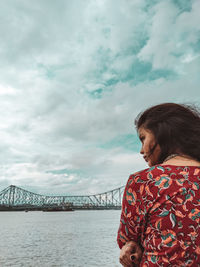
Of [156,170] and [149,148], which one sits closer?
[156,170]

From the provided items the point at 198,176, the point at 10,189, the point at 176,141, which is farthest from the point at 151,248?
the point at 10,189

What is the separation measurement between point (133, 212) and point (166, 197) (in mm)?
163

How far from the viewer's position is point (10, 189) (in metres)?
160

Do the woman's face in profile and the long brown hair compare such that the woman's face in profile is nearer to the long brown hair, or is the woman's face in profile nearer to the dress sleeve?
the long brown hair

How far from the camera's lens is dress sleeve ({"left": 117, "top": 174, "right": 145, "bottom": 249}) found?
121 cm

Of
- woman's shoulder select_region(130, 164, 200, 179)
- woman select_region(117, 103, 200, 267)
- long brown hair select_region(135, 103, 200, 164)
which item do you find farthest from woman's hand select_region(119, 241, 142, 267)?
long brown hair select_region(135, 103, 200, 164)

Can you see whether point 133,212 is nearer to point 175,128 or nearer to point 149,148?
point 149,148

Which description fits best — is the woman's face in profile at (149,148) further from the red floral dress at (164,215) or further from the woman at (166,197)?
the red floral dress at (164,215)

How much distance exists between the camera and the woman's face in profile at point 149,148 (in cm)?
138

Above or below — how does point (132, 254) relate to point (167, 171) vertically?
below

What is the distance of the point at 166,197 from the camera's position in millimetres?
1163

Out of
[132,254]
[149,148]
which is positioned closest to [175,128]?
[149,148]

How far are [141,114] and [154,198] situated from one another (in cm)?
46

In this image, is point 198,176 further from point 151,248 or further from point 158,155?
point 151,248
